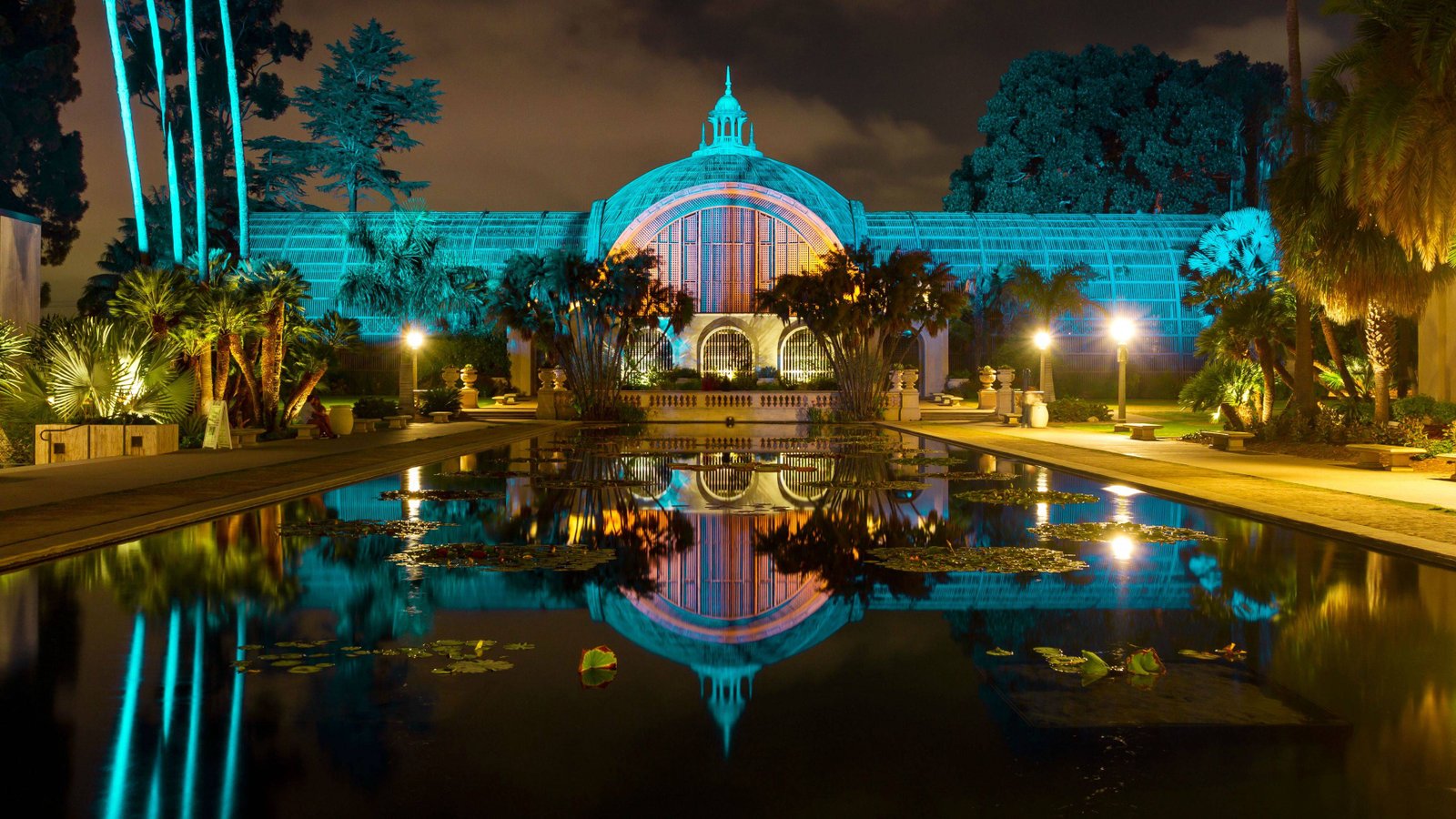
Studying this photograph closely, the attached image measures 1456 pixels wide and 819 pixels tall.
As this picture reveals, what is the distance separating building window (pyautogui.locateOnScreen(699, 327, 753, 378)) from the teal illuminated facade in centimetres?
5

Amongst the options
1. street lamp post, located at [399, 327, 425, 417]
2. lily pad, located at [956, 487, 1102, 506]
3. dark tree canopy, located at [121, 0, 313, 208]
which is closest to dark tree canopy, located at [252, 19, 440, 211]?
dark tree canopy, located at [121, 0, 313, 208]

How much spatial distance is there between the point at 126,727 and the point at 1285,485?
16.2m

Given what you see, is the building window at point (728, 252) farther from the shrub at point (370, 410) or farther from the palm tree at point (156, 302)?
the palm tree at point (156, 302)

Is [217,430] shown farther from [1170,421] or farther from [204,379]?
[1170,421]

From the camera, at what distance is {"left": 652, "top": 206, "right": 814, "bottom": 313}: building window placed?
5669cm

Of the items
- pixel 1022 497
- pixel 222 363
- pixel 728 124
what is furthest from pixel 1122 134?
pixel 1022 497

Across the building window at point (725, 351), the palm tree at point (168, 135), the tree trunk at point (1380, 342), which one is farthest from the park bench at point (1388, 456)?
the palm tree at point (168, 135)

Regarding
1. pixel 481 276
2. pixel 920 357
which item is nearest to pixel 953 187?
pixel 920 357

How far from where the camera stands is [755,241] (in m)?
56.8

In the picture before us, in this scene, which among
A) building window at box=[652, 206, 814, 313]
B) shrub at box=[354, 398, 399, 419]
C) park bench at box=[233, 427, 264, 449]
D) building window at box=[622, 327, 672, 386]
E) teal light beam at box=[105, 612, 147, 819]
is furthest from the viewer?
building window at box=[652, 206, 814, 313]

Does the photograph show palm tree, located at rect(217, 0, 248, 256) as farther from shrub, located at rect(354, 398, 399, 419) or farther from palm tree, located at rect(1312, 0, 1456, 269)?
Result: palm tree, located at rect(1312, 0, 1456, 269)

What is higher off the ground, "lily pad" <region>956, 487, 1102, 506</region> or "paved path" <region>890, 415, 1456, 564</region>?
"paved path" <region>890, 415, 1456, 564</region>

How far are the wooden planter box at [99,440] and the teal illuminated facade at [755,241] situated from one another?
33.5 meters

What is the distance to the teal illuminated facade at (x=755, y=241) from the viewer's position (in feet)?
185
